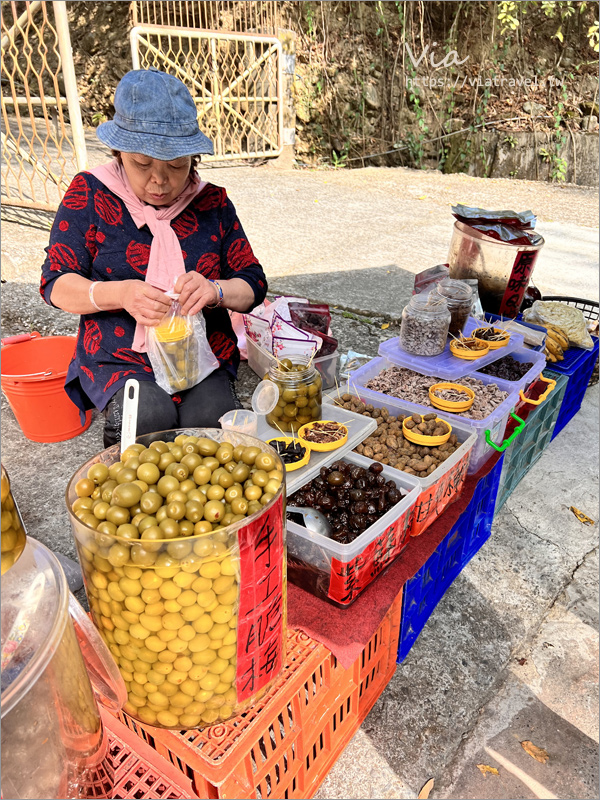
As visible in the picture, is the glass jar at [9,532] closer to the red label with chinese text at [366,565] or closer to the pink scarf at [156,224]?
the red label with chinese text at [366,565]

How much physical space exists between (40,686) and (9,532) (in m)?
0.25

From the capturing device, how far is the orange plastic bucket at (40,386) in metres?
2.74

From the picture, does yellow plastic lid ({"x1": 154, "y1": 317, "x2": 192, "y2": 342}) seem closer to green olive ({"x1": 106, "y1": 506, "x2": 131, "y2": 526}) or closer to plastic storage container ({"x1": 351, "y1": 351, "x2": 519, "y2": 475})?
plastic storage container ({"x1": 351, "y1": 351, "x2": 519, "y2": 475})

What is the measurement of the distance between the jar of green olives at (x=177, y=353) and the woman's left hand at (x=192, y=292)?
0.07 metres

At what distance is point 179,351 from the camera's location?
86.4 inches

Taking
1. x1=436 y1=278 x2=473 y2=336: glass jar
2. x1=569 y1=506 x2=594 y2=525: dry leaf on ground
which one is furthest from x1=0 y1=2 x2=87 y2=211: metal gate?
x1=569 y1=506 x2=594 y2=525: dry leaf on ground

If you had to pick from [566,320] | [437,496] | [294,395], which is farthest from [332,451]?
[566,320]

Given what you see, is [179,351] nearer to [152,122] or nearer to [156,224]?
[156,224]

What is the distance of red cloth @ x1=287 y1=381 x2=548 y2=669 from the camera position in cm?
150

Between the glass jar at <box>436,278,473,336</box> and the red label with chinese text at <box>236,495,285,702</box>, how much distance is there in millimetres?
1876

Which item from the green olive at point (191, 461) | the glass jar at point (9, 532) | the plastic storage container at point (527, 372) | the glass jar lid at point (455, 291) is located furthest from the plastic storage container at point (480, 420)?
the glass jar at point (9, 532)

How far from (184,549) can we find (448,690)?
1.31m

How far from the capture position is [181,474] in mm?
1099

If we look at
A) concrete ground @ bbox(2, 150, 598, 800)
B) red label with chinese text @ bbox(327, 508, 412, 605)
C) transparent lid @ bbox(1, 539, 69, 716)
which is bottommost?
concrete ground @ bbox(2, 150, 598, 800)
